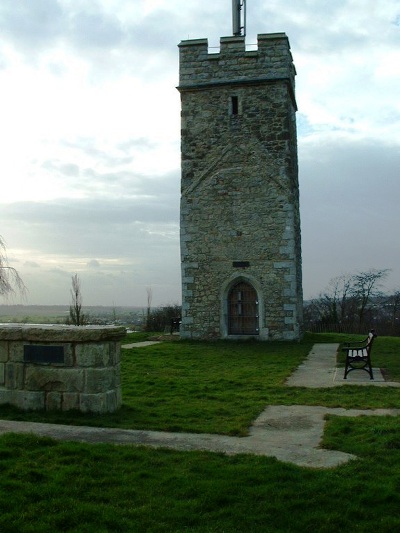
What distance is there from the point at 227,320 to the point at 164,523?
15264 millimetres

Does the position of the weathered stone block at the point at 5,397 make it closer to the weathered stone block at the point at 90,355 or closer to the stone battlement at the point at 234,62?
the weathered stone block at the point at 90,355

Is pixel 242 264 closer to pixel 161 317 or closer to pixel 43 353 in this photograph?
pixel 161 317

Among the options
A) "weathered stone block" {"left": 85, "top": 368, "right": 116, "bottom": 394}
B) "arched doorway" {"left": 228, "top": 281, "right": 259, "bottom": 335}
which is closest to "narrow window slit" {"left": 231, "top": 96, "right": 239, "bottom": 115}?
"arched doorway" {"left": 228, "top": 281, "right": 259, "bottom": 335}

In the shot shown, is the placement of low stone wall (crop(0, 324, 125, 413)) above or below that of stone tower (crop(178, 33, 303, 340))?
below

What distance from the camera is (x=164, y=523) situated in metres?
4.09

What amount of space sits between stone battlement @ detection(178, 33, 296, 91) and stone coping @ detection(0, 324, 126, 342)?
13.7 meters

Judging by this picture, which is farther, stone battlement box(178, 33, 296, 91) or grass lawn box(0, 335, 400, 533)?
stone battlement box(178, 33, 296, 91)

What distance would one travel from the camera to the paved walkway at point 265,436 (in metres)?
5.68

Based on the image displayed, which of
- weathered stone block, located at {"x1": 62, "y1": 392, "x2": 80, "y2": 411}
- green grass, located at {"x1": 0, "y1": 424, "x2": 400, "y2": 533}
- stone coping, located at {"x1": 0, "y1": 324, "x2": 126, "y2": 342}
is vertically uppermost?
stone coping, located at {"x1": 0, "y1": 324, "x2": 126, "y2": 342}

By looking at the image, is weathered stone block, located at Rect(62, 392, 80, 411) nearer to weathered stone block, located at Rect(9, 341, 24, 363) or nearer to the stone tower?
weathered stone block, located at Rect(9, 341, 24, 363)

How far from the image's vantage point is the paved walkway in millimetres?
5684

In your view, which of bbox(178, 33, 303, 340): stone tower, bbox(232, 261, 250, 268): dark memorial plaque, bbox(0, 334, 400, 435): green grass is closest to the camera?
bbox(0, 334, 400, 435): green grass

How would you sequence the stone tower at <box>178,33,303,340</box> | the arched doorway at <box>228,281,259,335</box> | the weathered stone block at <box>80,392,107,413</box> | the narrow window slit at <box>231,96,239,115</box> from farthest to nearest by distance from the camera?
the narrow window slit at <box>231,96,239,115</box> < the arched doorway at <box>228,281,259,335</box> < the stone tower at <box>178,33,303,340</box> < the weathered stone block at <box>80,392,107,413</box>

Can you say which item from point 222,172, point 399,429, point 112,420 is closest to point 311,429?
point 399,429
